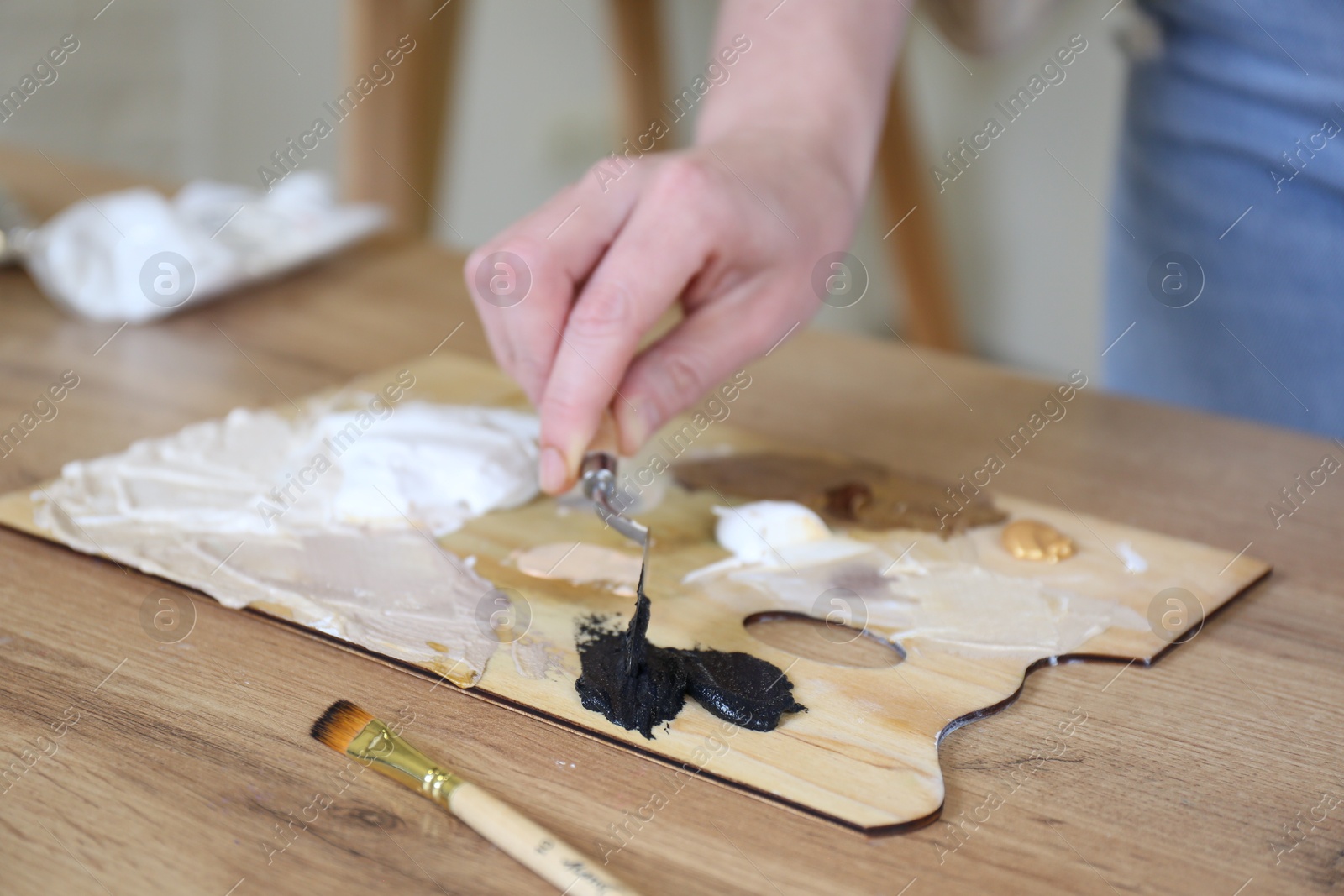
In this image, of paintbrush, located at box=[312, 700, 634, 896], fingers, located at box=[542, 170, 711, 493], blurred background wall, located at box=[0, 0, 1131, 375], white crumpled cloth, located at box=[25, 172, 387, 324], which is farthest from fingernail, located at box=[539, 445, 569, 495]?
blurred background wall, located at box=[0, 0, 1131, 375]

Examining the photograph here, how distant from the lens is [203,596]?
663 millimetres

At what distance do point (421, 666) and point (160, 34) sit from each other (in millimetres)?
2866

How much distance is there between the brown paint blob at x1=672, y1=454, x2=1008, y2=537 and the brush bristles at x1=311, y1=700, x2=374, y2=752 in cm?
35

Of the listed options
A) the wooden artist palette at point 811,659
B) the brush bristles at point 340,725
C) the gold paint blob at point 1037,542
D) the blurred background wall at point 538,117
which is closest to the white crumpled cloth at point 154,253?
the wooden artist palette at point 811,659

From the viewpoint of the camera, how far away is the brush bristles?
54 cm

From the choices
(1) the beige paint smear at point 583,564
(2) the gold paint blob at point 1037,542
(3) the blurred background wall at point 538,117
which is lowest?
(1) the beige paint smear at point 583,564

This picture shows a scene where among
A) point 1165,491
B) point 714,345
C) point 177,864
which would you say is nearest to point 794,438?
point 714,345

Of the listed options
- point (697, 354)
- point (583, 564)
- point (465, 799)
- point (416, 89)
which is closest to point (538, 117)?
point (416, 89)

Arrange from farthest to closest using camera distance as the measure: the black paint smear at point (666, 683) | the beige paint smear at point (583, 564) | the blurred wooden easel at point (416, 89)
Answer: the blurred wooden easel at point (416, 89) < the beige paint smear at point (583, 564) < the black paint smear at point (666, 683)

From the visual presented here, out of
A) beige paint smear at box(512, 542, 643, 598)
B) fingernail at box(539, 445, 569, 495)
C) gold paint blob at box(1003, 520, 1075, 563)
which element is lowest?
beige paint smear at box(512, 542, 643, 598)

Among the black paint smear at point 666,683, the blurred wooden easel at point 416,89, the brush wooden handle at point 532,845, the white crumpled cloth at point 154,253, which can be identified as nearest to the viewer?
the brush wooden handle at point 532,845

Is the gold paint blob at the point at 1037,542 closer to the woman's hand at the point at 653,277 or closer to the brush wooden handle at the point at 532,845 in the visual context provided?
the woman's hand at the point at 653,277

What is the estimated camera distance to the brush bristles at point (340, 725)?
Result: 0.54m

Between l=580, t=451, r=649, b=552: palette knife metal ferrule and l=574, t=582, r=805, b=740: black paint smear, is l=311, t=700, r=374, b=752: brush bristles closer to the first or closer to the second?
l=574, t=582, r=805, b=740: black paint smear
